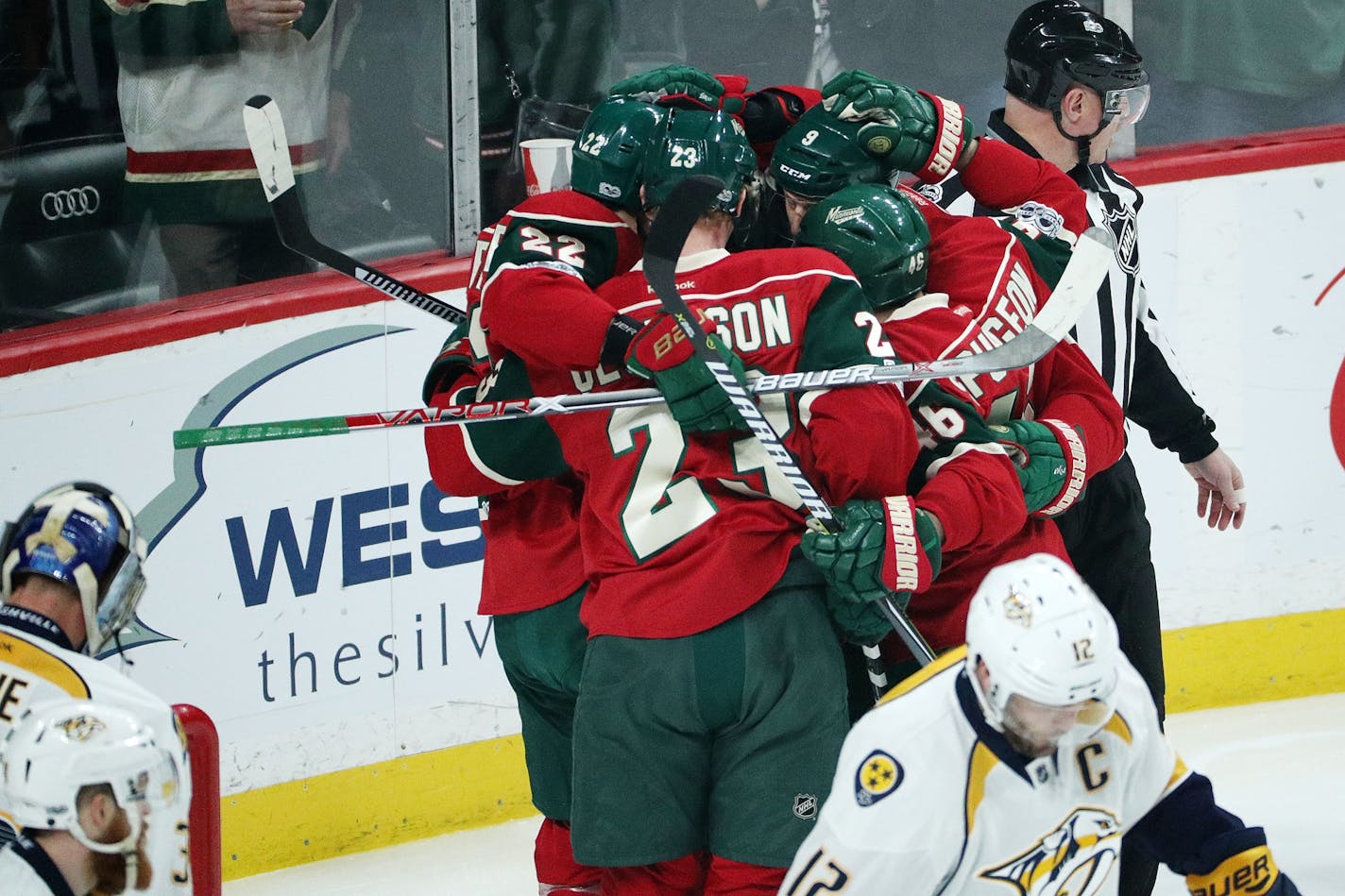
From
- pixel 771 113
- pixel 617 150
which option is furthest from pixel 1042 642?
pixel 771 113

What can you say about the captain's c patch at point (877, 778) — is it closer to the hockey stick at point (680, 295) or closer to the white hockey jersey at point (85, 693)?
the hockey stick at point (680, 295)

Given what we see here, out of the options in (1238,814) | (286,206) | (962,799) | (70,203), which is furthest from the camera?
(1238,814)

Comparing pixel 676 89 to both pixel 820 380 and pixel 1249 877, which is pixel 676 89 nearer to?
pixel 820 380

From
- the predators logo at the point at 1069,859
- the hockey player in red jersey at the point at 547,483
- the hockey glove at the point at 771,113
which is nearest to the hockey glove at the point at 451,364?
the hockey player in red jersey at the point at 547,483

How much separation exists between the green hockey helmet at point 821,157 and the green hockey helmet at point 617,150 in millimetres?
220

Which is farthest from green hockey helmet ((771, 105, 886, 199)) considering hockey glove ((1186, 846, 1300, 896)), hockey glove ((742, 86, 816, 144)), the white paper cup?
hockey glove ((1186, 846, 1300, 896))

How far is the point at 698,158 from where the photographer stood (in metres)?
2.24

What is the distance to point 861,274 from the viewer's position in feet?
7.67

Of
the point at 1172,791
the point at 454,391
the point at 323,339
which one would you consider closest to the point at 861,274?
the point at 454,391

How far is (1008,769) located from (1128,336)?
4.65ft

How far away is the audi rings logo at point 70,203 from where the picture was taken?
323 centimetres

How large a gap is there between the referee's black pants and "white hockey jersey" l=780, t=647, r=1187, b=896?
3.39ft

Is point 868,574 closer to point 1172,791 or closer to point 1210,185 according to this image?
point 1172,791

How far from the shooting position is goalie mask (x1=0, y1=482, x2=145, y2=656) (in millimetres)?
1982
